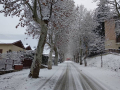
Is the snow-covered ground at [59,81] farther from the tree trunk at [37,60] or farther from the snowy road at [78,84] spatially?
the tree trunk at [37,60]

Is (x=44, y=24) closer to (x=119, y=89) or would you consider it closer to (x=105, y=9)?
(x=119, y=89)

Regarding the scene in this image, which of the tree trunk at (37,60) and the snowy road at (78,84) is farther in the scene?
the tree trunk at (37,60)

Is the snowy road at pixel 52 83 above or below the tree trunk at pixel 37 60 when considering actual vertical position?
below

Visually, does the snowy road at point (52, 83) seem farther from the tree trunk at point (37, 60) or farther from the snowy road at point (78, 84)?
the tree trunk at point (37, 60)

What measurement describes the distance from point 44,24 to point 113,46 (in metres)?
24.4

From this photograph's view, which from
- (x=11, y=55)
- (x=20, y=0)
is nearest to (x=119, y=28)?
(x=20, y=0)

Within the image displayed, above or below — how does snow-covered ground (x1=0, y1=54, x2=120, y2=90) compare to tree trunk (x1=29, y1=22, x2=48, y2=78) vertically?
below

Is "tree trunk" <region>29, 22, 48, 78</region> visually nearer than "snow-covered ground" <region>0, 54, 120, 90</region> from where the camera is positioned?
No

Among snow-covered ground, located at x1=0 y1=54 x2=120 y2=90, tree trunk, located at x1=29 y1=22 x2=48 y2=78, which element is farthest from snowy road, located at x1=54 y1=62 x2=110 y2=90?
tree trunk, located at x1=29 y1=22 x2=48 y2=78

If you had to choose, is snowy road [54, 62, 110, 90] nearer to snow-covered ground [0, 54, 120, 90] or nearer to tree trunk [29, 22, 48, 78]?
snow-covered ground [0, 54, 120, 90]

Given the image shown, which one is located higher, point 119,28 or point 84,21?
point 84,21

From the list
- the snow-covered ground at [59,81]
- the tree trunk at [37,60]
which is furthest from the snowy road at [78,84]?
the tree trunk at [37,60]

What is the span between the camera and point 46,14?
388 inches

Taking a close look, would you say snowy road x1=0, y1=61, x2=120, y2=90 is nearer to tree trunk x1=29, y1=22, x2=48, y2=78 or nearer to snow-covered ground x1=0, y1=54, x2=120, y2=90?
snow-covered ground x1=0, y1=54, x2=120, y2=90
